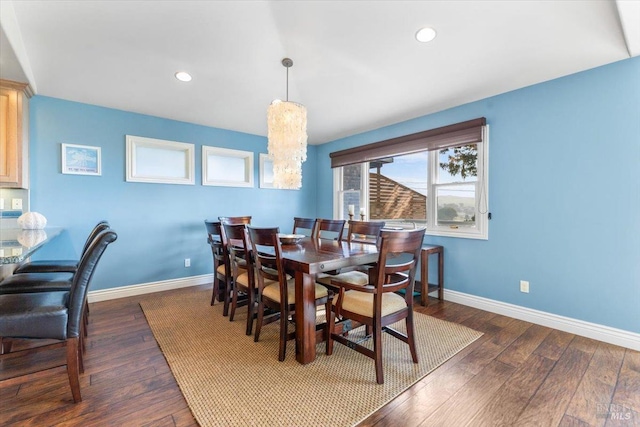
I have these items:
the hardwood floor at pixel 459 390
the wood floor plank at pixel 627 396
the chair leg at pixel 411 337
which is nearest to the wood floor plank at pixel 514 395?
the hardwood floor at pixel 459 390

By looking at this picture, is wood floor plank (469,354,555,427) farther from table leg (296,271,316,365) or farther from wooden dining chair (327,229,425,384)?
table leg (296,271,316,365)

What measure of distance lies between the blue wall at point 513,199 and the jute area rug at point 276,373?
101 centimetres

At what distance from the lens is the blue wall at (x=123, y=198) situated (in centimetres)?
317

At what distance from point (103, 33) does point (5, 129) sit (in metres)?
1.39

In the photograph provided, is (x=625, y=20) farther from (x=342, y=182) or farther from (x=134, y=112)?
(x=134, y=112)

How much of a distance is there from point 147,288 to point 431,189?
12.8 feet

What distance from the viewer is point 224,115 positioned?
390 cm

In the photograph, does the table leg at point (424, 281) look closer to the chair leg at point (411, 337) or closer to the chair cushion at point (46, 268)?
the chair leg at point (411, 337)

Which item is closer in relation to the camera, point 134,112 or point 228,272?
point 228,272

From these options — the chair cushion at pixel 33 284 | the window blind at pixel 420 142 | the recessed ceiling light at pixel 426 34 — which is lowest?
the chair cushion at pixel 33 284

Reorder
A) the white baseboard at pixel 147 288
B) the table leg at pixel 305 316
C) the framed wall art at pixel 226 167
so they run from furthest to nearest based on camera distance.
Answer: the framed wall art at pixel 226 167 < the white baseboard at pixel 147 288 < the table leg at pixel 305 316

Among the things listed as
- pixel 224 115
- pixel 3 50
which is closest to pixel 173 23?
pixel 3 50

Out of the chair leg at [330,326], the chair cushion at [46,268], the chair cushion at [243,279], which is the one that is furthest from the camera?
the chair cushion at [243,279]

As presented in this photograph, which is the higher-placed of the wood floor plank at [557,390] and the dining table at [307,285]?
the dining table at [307,285]
